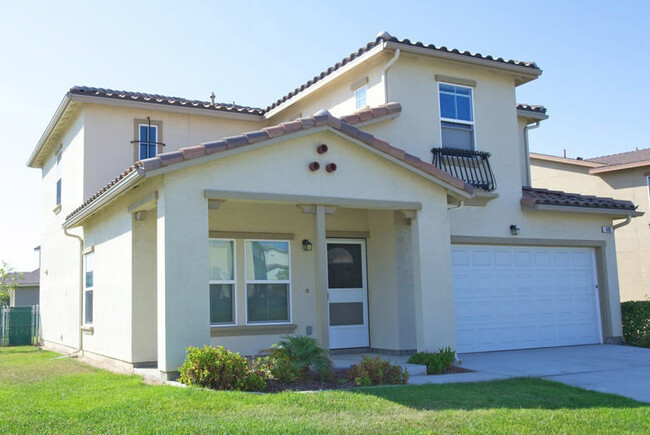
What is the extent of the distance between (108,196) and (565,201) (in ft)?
33.0

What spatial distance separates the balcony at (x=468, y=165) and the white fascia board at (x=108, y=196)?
648cm

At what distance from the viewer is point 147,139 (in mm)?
16344

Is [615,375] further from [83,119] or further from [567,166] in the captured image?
[567,166]

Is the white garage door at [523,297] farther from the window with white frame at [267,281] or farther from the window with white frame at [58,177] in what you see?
the window with white frame at [58,177]

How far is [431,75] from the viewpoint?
47.0ft

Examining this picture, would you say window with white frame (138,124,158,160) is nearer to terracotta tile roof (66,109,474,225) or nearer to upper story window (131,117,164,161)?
upper story window (131,117,164,161)

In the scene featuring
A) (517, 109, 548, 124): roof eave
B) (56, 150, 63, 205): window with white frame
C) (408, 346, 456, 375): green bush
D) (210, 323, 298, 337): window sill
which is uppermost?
(517, 109, 548, 124): roof eave

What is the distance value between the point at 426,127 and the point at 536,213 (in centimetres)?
353

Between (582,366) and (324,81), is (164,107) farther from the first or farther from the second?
(582,366)

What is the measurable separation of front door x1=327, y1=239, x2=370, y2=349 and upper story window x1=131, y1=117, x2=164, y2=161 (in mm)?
5386

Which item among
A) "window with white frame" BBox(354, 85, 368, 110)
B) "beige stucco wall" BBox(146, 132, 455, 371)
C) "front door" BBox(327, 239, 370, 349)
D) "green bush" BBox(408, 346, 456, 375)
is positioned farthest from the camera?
"window with white frame" BBox(354, 85, 368, 110)

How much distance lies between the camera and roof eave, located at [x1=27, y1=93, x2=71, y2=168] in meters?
15.9

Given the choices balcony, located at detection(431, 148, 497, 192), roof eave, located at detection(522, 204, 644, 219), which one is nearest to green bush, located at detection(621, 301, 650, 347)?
roof eave, located at detection(522, 204, 644, 219)

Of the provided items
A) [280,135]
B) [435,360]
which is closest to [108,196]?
[280,135]
